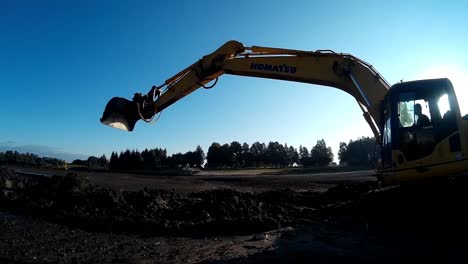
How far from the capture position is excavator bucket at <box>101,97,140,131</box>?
10211 millimetres

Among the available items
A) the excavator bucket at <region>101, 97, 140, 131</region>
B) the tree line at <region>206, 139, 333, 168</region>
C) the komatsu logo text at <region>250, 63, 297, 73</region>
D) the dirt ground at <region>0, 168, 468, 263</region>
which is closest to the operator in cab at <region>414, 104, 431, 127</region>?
the dirt ground at <region>0, 168, 468, 263</region>


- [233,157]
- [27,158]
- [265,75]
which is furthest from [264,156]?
[265,75]

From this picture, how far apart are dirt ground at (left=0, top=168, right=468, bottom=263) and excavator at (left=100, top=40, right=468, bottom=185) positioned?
577 mm

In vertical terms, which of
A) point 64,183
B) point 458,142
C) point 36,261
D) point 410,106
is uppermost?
point 410,106

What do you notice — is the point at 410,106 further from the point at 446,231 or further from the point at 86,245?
the point at 86,245

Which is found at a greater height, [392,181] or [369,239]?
[392,181]

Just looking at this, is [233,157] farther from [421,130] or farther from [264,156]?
[421,130]

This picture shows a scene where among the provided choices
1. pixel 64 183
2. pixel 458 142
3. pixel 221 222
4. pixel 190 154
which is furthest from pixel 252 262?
pixel 190 154

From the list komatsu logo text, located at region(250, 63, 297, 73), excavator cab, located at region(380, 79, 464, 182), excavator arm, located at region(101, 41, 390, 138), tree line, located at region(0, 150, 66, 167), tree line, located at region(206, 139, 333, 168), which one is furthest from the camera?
tree line, located at region(206, 139, 333, 168)

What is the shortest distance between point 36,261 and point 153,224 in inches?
114

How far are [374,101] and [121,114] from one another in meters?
6.88

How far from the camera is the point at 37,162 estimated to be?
61906 mm

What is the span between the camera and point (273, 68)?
35.2 feet

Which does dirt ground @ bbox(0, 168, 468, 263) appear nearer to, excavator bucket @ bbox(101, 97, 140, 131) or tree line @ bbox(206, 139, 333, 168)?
excavator bucket @ bbox(101, 97, 140, 131)
